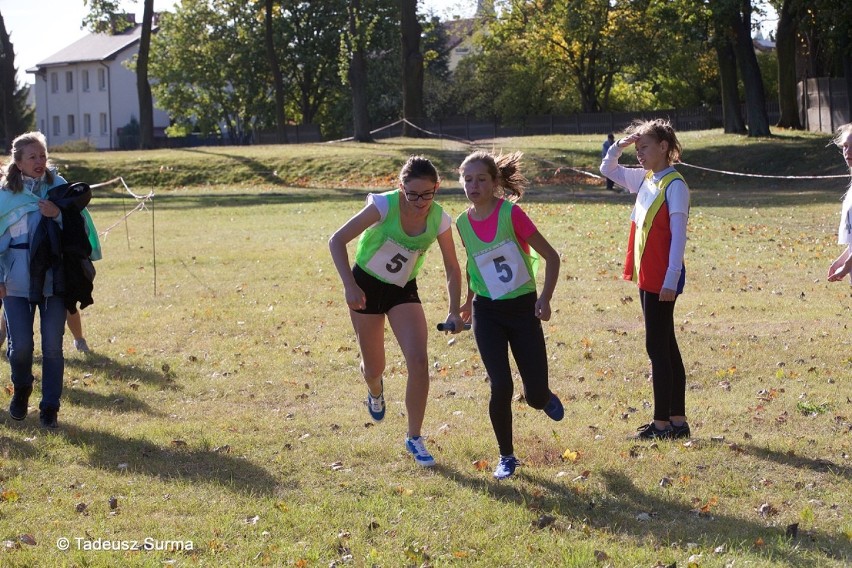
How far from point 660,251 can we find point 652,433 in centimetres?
121

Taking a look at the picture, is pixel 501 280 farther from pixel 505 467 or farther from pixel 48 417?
pixel 48 417

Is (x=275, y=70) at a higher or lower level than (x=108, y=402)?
higher

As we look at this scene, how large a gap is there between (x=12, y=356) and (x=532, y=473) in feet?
12.0

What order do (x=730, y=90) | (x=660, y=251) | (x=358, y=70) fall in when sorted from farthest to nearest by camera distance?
(x=358, y=70) → (x=730, y=90) → (x=660, y=251)

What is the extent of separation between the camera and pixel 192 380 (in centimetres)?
944

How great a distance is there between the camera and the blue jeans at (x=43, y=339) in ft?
24.6

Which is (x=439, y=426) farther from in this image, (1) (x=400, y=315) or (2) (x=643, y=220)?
(2) (x=643, y=220)

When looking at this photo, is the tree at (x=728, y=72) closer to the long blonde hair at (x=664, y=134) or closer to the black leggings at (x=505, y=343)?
the long blonde hair at (x=664, y=134)

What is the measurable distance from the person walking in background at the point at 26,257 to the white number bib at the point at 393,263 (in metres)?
2.31

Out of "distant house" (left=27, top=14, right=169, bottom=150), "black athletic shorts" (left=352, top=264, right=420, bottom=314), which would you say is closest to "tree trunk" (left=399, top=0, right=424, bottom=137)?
"black athletic shorts" (left=352, top=264, right=420, bottom=314)

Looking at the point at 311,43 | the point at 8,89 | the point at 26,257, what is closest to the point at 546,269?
the point at 26,257

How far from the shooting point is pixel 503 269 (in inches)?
246

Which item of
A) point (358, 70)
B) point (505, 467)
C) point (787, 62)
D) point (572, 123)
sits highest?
point (358, 70)

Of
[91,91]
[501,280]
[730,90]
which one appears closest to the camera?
[501,280]
